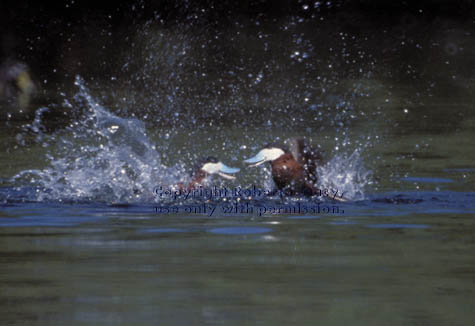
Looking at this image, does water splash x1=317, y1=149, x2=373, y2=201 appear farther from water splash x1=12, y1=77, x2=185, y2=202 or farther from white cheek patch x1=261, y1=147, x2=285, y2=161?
water splash x1=12, y1=77, x2=185, y2=202

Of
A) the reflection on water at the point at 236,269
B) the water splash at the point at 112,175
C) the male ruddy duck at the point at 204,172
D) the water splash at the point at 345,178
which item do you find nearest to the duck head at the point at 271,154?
the male ruddy duck at the point at 204,172

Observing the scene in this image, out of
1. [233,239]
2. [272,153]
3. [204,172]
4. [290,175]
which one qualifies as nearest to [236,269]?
[233,239]

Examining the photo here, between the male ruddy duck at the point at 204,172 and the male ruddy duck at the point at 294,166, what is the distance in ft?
0.98

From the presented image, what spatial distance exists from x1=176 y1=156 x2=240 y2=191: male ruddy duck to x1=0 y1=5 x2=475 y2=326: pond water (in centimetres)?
19

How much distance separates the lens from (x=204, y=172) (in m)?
6.96

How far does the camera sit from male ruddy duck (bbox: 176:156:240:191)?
6.84m

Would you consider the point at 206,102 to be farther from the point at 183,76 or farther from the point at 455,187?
the point at 455,187

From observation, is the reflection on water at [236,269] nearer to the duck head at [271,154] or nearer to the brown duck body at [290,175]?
the brown duck body at [290,175]

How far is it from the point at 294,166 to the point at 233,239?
2154 mm

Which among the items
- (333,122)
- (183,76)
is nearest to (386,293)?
(333,122)

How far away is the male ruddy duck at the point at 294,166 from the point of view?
6754 millimetres

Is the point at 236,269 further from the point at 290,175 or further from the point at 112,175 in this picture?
the point at 112,175

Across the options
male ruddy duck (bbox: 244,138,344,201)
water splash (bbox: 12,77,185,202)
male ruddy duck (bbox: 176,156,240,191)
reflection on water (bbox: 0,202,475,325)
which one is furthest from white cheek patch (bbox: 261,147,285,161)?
reflection on water (bbox: 0,202,475,325)

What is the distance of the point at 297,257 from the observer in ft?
13.8
